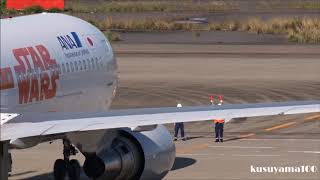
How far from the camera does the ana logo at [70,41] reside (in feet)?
99.8

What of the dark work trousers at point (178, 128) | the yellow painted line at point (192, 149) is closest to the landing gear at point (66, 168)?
the yellow painted line at point (192, 149)

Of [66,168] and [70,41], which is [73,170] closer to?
[66,168]

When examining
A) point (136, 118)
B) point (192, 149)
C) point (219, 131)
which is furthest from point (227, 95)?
point (136, 118)

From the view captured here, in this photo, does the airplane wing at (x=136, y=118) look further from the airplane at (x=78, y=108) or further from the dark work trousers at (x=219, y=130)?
the dark work trousers at (x=219, y=130)

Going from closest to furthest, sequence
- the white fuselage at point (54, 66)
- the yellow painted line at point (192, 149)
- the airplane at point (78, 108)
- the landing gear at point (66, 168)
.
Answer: the airplane at point (78, 108)
the white fuselage at point (54, 66)
the landing gear at point (66, 168)
the yellow painted line at point (192, 149)

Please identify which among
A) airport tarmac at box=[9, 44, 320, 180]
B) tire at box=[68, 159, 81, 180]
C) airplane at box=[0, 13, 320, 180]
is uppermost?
airplane at box=[0, 13, 320, 180]

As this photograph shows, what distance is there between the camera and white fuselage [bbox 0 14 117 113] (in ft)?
88.4

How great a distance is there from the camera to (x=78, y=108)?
30.9 meters

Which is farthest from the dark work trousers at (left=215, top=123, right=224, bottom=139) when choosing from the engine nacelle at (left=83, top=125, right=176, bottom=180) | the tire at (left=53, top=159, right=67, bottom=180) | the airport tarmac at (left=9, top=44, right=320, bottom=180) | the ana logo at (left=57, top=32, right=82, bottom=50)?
the tire at (left=53, top=159, right=67, bottom=180)

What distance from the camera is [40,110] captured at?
28.2 m

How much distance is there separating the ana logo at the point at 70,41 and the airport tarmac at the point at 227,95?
16.5 ft

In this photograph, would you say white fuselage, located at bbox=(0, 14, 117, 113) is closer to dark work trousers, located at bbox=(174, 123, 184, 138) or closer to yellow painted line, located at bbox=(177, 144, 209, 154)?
yellow painted line, located at bbox=(177, 144, 209, 154)

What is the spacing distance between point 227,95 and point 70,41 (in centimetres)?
2779

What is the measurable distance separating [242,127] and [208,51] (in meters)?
40.0
